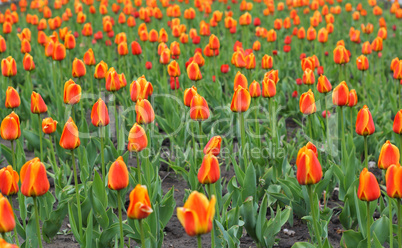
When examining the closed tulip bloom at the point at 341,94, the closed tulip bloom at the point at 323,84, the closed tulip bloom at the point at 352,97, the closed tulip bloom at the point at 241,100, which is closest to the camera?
the closed tulip bloom at the point at 241,100

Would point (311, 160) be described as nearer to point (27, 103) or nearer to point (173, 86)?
point (173, 86)

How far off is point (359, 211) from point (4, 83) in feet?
11.8

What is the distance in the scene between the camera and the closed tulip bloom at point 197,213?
62.1 inches

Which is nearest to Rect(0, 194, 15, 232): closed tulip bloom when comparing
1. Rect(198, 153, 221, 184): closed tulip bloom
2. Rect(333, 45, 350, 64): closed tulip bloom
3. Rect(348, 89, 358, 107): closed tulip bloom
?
Rect(198, 153, 221, 184): closed tulip bloom

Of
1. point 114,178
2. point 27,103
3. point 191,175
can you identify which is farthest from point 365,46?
point 114,178

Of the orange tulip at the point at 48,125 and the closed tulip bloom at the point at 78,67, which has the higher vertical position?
the closed tulip bloom at the point at 78,67

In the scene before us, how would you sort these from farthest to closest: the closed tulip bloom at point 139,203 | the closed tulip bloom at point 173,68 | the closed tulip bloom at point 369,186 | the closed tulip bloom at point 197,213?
the closed tulip bloom at point 173,68, the closed tulip bloom at point 369,186, the closed tulip bloom at point 139,203, the closed tulip bloom at point 197,213

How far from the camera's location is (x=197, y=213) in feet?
5.29

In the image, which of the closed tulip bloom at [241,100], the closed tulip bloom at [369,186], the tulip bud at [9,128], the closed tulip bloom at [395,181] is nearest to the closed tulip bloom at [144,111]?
the closed tulip bloom at [241,100]

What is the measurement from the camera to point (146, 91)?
3.21 m

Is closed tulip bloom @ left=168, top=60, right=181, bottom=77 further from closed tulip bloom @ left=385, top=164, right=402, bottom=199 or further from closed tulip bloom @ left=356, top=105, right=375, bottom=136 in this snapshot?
closed tulip bloom @ left=385, top=164, right=402, bottom=199

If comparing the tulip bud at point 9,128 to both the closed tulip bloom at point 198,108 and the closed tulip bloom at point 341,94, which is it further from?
the closed tulip bloom at point 341,94

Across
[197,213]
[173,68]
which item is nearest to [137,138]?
[197,213]

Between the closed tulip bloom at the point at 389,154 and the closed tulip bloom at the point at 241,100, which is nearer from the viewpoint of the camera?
the closed tulip bloom at the point at 389,154
